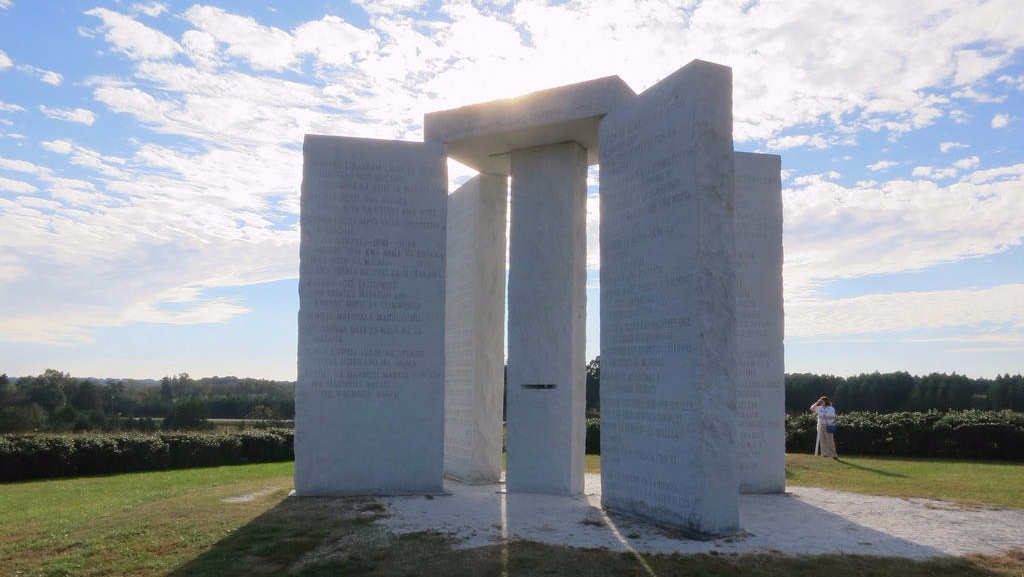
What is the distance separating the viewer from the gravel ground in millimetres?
8500

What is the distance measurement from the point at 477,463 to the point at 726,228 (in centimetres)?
729

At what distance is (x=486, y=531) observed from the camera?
9219mm

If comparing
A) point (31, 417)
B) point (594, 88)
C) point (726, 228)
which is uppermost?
point (594, 88)

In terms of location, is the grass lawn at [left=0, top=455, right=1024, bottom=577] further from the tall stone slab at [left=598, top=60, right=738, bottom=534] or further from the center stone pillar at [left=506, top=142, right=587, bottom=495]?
the center stone pillar at [left=506, top=142, right=587, bottom=495]

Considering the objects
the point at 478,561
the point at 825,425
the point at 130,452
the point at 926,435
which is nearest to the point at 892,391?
the point at 926,435

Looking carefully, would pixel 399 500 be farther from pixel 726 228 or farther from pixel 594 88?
pixel 594 88

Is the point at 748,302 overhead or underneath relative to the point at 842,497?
overhead

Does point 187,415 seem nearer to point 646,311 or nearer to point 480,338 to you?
point 480,338

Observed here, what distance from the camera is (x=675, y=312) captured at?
9617 millimetres

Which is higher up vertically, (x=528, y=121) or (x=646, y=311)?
(x=528, y=121)

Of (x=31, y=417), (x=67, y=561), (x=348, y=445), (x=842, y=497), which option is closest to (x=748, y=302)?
(x=842, y=497)

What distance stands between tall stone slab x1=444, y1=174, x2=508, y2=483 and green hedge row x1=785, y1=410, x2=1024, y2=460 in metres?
11.7

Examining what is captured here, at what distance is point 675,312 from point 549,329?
3.60 metres

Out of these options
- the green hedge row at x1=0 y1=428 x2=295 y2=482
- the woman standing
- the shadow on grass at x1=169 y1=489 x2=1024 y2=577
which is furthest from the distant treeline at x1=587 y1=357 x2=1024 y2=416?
the shadow on grass at x1=169 y1=489 x2=1024 y2=577
